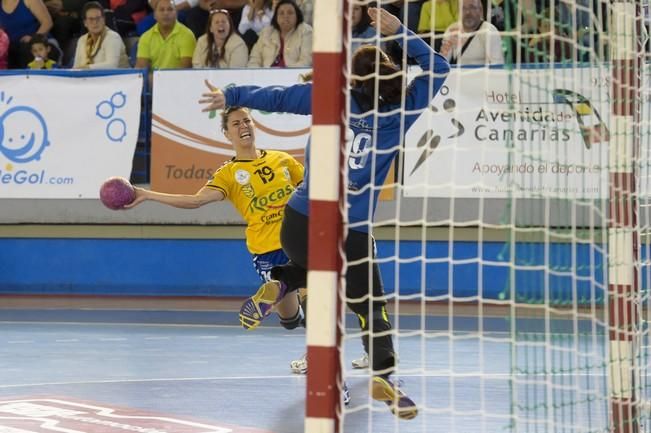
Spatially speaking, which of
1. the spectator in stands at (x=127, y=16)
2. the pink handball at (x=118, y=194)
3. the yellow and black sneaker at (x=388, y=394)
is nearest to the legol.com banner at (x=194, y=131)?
the spectator in stands at (x=127, y=16)

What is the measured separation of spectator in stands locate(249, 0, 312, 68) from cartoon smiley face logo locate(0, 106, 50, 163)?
2704mm

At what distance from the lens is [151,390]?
330 inches

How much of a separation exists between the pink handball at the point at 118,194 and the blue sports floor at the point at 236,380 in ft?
4.28

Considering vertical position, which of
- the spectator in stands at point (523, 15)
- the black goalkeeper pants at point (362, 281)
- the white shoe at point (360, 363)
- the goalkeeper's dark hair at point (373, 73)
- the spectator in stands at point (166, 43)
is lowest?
the white shoe at point (360, 363)

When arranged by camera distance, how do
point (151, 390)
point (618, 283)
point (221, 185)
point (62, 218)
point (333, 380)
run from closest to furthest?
point (333, 380) < point (618, 283) < point (151, 390) < point (221, 185) < point (62, 218)

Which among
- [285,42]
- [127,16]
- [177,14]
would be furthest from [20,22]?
[285,42]

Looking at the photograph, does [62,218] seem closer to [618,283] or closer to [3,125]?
Answer: [3,125]

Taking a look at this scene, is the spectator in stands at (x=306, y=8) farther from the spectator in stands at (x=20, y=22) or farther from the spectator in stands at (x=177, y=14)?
the spectator in stands at (x=20, y=22)

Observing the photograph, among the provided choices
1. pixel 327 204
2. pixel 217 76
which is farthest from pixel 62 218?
pixel 327 204

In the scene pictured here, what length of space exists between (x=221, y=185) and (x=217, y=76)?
5.33m

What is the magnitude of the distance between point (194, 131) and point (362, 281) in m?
8.16

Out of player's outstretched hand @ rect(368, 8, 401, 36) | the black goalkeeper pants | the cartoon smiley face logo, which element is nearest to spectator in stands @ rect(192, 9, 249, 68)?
the cartoon smiley face logo

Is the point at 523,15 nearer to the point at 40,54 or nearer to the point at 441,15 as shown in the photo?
the point at 441,15

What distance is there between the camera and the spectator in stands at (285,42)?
1441 cm
